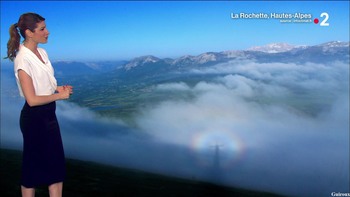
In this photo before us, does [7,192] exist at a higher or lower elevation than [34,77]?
lower

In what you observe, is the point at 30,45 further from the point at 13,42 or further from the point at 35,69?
the point at 35,69

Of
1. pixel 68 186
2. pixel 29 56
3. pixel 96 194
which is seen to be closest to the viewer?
pixel 29 56

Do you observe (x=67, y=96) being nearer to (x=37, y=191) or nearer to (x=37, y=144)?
(x=37, y=144)

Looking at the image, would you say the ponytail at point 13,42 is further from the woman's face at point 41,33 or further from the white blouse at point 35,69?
the woman's face at point 41,33

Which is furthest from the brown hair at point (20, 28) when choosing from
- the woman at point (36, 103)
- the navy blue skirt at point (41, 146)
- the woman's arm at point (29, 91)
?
the navy blue skirt at point (41, 146)

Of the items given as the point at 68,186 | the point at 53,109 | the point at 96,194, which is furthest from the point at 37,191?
the point at 53,109

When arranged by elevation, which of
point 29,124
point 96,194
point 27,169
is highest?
point 29,124

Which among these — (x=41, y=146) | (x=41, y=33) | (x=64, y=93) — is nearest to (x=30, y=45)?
(x=41, y=33)

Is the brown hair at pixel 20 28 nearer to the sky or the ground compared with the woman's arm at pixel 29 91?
nearer to the sky
